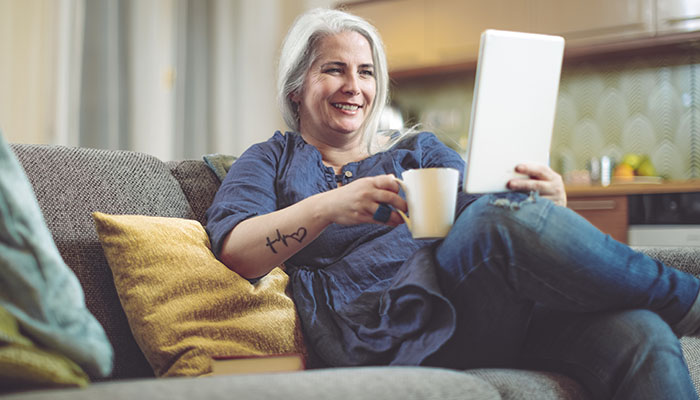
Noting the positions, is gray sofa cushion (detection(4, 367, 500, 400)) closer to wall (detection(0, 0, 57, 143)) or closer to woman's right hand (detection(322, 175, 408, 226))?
woman's right hand (detection(322, 175, 408, 226))

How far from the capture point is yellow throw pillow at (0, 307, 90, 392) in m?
0.66

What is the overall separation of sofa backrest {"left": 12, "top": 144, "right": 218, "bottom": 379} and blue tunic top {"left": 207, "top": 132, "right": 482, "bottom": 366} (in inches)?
5.7

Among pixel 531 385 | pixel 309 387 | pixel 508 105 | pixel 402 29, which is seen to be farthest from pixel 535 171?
pixel 402 29

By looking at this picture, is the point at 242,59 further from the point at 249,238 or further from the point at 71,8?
the point at 249,238

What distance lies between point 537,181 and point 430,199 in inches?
8.4

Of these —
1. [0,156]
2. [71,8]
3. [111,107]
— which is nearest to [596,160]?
[111,107]

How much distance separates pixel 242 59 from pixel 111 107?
1297mm

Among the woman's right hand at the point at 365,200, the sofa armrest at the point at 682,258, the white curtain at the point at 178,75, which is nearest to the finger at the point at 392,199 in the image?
the woman's right hand at the point at 365,200

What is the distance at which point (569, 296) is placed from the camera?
37.8 inches

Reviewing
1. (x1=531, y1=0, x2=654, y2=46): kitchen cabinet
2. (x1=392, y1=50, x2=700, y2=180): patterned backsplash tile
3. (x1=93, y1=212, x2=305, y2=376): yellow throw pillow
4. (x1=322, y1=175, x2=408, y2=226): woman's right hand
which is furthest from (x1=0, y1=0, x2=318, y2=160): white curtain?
(x1=322, y1=175, x2=408, y2=226): woman's right hand

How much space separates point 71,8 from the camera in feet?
9.48

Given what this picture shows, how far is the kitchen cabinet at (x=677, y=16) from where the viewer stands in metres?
3.09

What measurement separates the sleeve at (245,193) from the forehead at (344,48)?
0.92ft

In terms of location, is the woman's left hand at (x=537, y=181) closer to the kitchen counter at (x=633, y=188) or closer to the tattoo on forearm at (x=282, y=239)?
the tattoo on forearm at (x=282, y=239)
